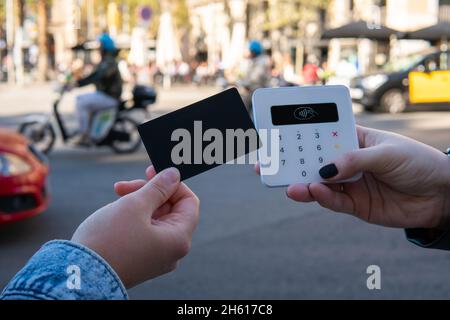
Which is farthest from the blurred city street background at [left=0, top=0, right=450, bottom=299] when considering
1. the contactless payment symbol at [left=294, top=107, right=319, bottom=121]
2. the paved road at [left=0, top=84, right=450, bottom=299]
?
the contactless payment symbol at [left=294, top=107, right=319, bottom=121]

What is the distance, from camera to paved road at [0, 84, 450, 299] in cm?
367

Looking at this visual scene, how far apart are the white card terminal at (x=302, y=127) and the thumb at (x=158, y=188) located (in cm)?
19

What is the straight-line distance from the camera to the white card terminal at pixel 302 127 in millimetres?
1277

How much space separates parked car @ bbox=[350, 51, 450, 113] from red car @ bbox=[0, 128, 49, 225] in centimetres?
1143

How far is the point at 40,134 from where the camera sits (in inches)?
352

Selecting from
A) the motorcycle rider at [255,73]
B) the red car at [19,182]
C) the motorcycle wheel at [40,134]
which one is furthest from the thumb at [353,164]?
the motorcycle rider at [255,73]

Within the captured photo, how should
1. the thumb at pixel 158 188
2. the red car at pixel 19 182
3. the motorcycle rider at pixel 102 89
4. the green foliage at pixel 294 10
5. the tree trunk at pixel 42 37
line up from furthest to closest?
the tree trunk at pixel 42 37, the green foliage at pixel 294 10, the motorcycle rider at pixel 102 89, the red car at pixel 19 182, the thumb at pixel 158 188

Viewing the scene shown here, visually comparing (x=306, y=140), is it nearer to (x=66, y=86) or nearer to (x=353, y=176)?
(x=353, y=176)

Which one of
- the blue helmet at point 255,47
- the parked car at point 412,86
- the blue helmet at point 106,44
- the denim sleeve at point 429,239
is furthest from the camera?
the parked car at point 412,86

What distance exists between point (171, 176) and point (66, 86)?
8037 mm

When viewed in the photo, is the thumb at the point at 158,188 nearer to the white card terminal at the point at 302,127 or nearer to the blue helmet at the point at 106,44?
the white card terminal at the point at 302,127

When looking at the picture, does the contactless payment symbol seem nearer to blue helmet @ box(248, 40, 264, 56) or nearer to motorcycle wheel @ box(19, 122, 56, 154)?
motorcycle wheel @ box(19, 122, 56, 154)

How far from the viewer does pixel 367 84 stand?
15789 millimetres

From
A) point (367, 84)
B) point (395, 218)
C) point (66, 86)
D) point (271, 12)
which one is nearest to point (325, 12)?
point (271, 12)
